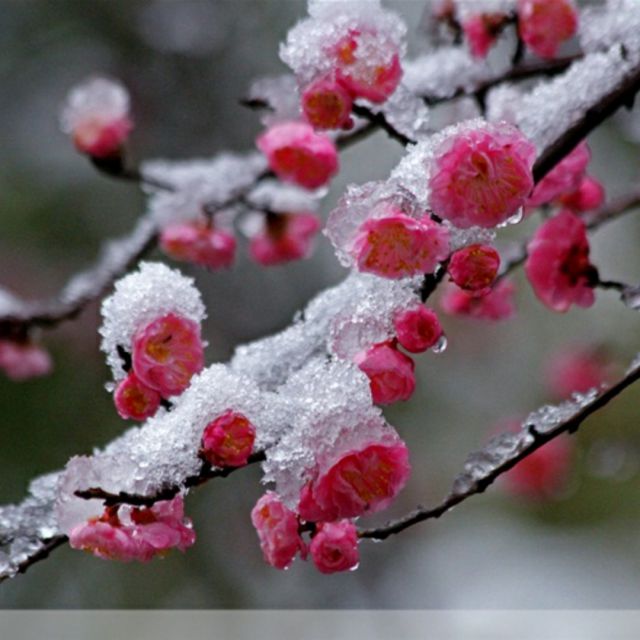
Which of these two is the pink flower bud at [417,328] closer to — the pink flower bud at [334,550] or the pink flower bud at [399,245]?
the pink flower bud at [399,245]

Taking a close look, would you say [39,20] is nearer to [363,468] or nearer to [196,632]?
[196,632]

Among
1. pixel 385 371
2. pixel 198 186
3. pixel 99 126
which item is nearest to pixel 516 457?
pixel 385 371

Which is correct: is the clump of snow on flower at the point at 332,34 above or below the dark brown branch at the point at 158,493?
above

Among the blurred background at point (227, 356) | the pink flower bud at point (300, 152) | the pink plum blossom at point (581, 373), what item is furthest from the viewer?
the blurred background at point (227, 356)

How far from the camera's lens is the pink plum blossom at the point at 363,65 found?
36.0 inches

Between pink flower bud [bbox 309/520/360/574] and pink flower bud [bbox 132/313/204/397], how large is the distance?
6.6 inches

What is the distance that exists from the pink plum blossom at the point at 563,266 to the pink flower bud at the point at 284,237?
0.47 meters

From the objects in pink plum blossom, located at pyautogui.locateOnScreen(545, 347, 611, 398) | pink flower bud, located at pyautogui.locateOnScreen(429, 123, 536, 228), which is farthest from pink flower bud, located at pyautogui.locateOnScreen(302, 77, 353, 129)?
pink plum blossom, located at pyautogui.locateOnScreen(545, 347, 611, 398)

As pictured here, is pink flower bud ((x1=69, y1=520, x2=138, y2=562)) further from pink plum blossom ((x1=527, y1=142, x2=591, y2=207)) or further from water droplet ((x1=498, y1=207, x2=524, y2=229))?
pink plum blossom ((x1=527, y1=142, x2=591, y2=207))

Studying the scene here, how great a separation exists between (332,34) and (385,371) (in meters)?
0.31

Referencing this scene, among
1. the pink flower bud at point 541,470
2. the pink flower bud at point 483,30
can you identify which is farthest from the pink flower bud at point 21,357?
the pink flower bud at point 541,470

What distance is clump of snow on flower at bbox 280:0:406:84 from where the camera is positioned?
0.91 metres

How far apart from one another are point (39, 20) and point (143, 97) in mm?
533

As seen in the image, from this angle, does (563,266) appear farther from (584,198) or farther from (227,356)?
(227,356)
